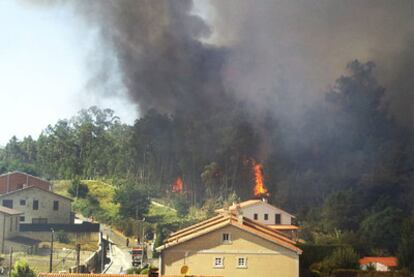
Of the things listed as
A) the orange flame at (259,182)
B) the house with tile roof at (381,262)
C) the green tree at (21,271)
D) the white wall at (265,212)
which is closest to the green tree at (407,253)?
the house with tile roof at (381,262)

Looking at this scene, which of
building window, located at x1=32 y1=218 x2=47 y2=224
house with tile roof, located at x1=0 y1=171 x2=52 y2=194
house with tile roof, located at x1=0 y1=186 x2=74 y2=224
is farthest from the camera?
house with tile roof, located at x1=0 y1=171 x2=52 y2=194

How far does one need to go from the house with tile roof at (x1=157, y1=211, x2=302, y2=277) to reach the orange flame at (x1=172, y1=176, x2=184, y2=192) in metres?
17.5

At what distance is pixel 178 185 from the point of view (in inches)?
1534

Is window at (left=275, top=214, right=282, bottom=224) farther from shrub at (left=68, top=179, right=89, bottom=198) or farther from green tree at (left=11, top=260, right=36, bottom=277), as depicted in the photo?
green tree at (left=11, top=260, right=36, bottom=277)

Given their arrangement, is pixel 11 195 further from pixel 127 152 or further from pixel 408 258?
pixel 408 258

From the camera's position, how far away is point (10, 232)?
2788 cm

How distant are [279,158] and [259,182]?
1.93 metres

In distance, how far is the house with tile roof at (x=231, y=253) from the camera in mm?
20812

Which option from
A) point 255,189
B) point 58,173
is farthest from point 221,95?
point 58,173

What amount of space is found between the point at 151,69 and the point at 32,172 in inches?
431

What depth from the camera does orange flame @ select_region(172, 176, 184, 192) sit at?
38688 mm

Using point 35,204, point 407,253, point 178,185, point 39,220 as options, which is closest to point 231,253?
point 407,253

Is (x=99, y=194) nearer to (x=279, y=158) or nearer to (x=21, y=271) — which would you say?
(x=279, y=158)

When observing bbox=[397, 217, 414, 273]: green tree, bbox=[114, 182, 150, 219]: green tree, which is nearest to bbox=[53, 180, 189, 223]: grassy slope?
bbox=[114, 182, 150, 219]: green tree
